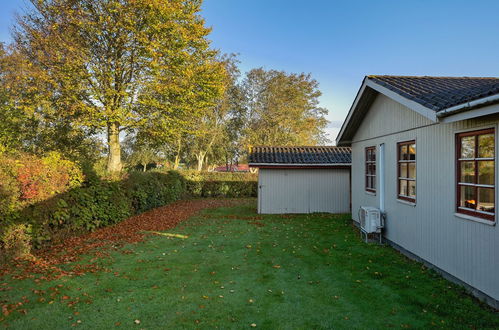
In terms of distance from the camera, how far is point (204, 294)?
486cm

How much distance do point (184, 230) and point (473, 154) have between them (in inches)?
339

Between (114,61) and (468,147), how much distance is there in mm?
16482

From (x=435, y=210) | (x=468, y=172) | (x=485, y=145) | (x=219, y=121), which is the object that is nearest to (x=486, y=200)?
(x=468, y=172)

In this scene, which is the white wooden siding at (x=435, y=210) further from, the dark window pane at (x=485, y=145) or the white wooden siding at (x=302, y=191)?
the white wooden siding at (x=302, y=191)

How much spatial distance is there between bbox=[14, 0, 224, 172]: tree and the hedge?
458cm

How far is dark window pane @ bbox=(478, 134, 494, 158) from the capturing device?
4.32 meters

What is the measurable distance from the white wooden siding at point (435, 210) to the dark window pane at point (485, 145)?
189mm

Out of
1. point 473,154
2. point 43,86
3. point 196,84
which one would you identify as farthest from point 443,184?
point 43,86

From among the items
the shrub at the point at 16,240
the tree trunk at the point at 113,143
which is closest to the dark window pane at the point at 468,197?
the shrub at the point at 16,240

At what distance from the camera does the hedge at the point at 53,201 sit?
6.47 metres

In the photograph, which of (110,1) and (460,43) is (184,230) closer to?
(110,1)

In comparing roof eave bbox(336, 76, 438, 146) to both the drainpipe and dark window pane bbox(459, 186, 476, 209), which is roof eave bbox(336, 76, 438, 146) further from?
the drainpipe

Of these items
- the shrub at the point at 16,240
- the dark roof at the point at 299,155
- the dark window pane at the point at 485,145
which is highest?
the dark roof at the point at 299,155

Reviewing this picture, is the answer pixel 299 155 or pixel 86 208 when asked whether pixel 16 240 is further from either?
pixel 299 155
